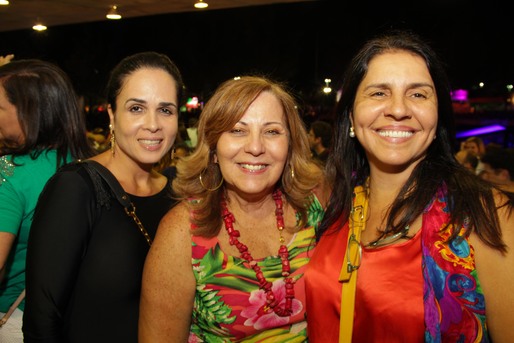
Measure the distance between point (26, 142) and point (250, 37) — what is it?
671 inches

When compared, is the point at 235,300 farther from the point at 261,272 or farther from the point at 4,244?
the point at 4,244

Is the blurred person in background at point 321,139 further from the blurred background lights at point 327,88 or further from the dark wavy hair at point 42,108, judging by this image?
the blurred background lights at point 327,88

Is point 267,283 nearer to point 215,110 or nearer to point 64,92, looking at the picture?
point 215,110

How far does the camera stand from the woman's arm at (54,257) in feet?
6.15

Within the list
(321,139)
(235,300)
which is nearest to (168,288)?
(235,300)

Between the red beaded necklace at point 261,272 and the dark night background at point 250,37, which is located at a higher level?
the dark night background at point 250,37

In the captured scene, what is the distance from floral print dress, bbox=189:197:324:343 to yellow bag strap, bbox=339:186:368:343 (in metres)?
0.26

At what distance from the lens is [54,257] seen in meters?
1.89

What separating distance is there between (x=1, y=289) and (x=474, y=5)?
58.1 feet

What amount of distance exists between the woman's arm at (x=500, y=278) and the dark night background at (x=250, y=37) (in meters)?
14.1

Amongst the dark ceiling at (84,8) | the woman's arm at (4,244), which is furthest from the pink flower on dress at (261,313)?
the dark ceiling at (84,8)

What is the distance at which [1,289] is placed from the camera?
2.39 metres

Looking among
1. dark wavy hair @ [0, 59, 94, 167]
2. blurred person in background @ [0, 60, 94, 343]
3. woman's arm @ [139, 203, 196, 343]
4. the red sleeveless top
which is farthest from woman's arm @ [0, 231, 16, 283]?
the red sleeveless top

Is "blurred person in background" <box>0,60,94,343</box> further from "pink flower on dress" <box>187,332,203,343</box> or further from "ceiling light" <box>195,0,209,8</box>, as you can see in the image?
"ceiling light" <box>195,0,209,8</box>
